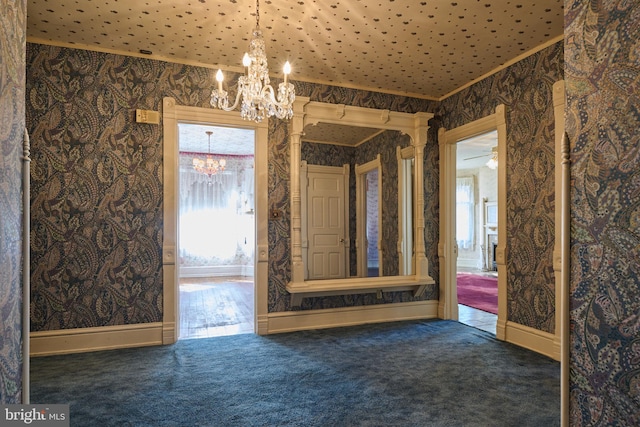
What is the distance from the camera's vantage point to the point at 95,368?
2.84 meters

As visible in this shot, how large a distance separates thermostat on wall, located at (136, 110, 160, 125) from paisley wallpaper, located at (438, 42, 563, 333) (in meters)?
3.34

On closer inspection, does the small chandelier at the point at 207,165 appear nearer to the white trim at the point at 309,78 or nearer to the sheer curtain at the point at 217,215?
the sheer curtain at the point at 217,215

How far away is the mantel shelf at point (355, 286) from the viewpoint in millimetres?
3809

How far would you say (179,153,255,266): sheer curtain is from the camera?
8062 mm

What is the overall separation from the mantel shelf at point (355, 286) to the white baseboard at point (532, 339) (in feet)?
3.21

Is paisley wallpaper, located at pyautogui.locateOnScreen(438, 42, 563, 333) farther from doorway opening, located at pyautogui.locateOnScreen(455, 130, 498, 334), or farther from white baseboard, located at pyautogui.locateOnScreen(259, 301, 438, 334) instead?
doorway opening, located at pyautogui.locateOnScreen(455, 130, 498, 334)

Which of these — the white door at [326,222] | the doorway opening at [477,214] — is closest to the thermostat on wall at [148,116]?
the white door at [326,222]

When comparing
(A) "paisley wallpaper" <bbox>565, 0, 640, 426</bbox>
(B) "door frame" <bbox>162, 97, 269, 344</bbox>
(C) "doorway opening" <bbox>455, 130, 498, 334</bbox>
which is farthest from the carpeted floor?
(C) "doorway opening" <bbox>455, 130, 498, 334</bbox>

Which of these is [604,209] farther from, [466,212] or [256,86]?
[466,212]

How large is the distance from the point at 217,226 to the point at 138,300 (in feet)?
16.1

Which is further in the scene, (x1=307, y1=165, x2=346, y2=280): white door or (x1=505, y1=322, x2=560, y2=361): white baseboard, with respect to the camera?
(x1=307, y1=165, x2=346, y2=280): white door

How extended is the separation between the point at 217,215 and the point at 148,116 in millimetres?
4981

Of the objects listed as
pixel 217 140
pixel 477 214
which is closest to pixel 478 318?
pixel 217 140

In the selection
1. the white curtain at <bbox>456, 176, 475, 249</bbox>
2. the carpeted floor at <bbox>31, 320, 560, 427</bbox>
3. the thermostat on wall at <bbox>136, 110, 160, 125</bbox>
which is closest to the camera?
the carpeted floor at <bbox>31, 320, 560, 427</bbox>
